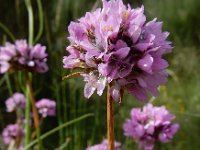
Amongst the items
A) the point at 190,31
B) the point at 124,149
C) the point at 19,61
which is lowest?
the point at 124,149

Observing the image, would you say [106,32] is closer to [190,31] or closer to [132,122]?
[132,122]

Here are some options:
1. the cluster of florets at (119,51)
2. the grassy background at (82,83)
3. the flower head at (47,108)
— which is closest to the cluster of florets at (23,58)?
the grassy background at (82,83)

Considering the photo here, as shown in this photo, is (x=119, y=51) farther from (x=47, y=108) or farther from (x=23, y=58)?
(x=47, y=108)

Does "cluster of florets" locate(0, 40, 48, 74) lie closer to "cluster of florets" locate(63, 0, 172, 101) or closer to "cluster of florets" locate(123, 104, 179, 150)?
"cluster of florets" locate(123, 104, 179, 150)

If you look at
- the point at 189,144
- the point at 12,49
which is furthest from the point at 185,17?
the point at 12,49

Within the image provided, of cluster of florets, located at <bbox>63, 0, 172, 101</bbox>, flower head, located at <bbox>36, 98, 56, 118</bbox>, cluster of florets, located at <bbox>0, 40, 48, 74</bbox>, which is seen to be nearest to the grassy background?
flower head, located at <bbox>36, 98, 56, 118</bbox>

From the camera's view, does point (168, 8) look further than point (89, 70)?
Yes

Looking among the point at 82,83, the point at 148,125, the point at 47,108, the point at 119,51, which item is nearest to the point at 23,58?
the point at 148,125

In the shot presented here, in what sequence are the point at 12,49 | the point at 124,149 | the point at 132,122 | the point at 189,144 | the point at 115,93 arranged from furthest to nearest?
the point at 189,144 < the point at 124,149 < the point at 12,49 < the point at 132,122 < the point at 115,93
